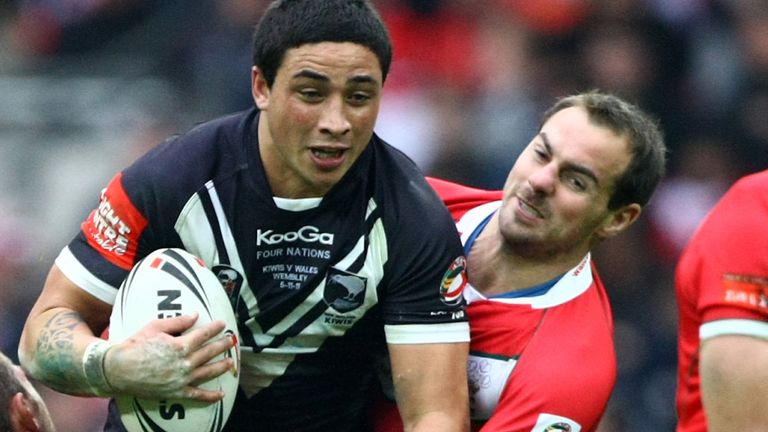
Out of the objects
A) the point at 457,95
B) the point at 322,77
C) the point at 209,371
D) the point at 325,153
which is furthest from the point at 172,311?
the point at 457,95

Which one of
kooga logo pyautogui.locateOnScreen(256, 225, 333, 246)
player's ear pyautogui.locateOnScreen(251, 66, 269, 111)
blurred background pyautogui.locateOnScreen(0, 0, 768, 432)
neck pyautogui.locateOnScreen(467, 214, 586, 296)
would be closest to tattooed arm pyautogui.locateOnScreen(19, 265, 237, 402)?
kooga logo pyautogui.locateOnScreen(256, 225, 333, 246)

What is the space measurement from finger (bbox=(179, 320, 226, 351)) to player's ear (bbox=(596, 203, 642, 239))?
146cm

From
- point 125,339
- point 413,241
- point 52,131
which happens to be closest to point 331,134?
point 413,241

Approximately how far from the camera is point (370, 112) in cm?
423

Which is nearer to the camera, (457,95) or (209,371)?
(209,371)

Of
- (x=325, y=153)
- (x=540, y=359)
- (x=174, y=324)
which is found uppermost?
(x=325, y=153)

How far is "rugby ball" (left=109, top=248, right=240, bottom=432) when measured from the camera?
4.11 m

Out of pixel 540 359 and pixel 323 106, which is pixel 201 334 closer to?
pixel 323 106

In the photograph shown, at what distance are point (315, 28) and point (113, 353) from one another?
3.48ft

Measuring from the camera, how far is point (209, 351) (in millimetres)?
4082

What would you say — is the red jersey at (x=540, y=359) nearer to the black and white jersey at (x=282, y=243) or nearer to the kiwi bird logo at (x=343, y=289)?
the black and white jersey at (x=282, y=243)

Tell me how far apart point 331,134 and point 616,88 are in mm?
4689

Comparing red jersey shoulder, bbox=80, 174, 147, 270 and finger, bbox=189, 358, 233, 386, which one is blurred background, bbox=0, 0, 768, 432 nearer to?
red jersey shoulder, bbox=80, 174, 147, 270

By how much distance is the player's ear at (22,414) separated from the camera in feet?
13.3
